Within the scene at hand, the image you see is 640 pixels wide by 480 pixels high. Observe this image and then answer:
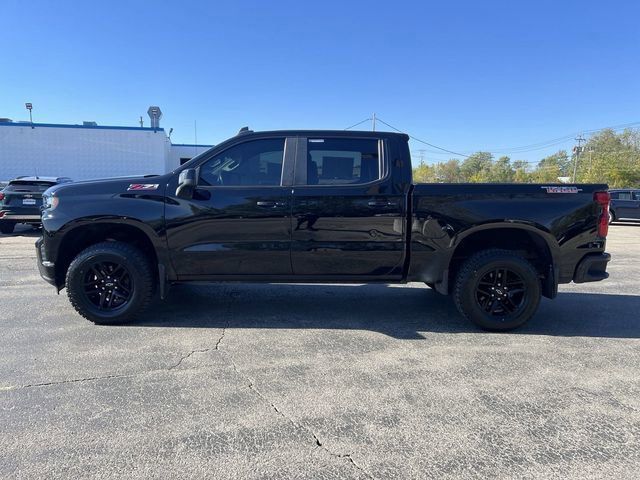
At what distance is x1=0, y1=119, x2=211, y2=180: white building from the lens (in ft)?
82.3

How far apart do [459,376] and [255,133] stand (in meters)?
3.03

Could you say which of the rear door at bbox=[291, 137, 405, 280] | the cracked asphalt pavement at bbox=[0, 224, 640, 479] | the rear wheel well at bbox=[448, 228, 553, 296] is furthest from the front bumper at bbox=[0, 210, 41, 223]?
the rear wheel well at bbox=[448, 228, 553, 296]

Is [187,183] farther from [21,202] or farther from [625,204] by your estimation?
[625,204]

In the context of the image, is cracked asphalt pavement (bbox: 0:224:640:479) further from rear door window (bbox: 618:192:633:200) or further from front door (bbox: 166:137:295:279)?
rear door window (bbox: 618:192:633:200)

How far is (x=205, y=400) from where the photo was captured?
299cm

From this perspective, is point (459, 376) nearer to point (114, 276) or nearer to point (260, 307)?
point (260, 307)

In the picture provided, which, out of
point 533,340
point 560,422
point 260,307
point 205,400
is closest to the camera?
point 560,422

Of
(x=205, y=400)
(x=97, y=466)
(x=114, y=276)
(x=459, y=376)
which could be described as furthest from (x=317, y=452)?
(x=114, y=276)

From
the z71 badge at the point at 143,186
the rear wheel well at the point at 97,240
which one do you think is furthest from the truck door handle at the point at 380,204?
the rear wheel well at the point at 97,240

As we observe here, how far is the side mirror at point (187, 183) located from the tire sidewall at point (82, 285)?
89 cm

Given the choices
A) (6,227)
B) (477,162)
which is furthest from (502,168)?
(6,227)

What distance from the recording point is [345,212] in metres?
4.32

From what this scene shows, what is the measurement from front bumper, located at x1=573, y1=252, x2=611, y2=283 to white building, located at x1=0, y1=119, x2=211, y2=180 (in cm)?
2553

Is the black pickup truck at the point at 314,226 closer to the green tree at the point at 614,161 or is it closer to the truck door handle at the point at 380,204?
the truck door handle at the point at 380,204
